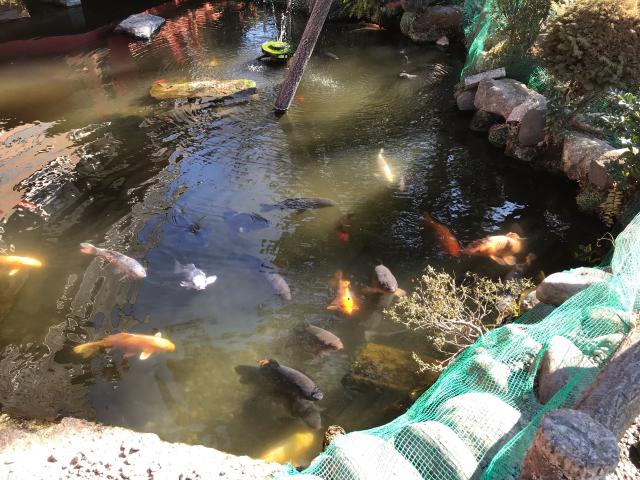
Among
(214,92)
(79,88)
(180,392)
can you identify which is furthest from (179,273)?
(79,88)

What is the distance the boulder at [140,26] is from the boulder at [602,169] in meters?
13.9

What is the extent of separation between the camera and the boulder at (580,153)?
7.50 meters

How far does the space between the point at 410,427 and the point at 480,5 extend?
529 inches

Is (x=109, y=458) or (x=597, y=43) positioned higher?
(x=597, y=43)

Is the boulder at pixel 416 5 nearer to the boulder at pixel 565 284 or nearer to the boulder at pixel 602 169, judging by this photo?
the boulder at pixel 602 169

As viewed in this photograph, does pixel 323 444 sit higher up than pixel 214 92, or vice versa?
pixel 214 92

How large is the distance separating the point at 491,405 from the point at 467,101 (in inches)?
337

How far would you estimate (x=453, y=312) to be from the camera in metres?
5.10

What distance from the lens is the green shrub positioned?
22.7 feet

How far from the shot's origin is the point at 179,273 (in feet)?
20.8

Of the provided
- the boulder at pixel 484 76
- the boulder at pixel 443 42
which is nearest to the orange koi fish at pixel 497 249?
the boulder at pixel 484 76

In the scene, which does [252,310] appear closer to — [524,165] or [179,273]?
[179,273]

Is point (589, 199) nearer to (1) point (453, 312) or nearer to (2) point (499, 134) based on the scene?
(2) point (499, 134)

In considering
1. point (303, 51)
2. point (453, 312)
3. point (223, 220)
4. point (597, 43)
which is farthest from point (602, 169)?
point (303, 51)
